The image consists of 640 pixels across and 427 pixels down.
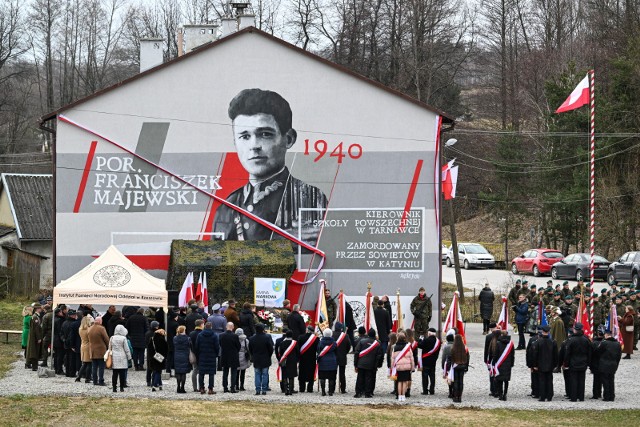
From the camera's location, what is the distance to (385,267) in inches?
1271

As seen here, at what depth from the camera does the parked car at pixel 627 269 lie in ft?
143

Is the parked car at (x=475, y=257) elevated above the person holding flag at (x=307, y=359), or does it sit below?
above

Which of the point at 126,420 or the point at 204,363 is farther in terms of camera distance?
the point at 204,363

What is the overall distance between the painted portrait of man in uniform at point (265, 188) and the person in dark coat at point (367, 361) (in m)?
9.95

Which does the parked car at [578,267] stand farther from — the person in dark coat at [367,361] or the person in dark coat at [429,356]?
the person in dark coat at [367,361]

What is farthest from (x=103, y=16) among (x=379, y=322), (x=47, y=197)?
(x=379, y=322)

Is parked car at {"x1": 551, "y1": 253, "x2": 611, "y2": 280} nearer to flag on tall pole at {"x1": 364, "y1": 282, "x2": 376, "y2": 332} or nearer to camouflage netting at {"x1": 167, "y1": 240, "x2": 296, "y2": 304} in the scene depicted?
flag on tall pole at {"x1": 364, "y1": 282, "x2": 376, "y2": 332}

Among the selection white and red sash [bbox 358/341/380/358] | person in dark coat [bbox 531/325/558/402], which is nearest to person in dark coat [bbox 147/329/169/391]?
white and red sash [bbox 358/341/380/358]

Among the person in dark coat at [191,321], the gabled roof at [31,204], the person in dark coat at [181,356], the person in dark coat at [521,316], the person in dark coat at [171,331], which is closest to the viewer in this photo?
the person in dark coat at [181,356]

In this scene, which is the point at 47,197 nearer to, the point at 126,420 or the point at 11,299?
the point at 11,299

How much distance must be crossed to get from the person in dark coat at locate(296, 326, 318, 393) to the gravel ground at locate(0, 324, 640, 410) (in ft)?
1.09

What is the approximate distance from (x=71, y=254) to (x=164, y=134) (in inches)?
172

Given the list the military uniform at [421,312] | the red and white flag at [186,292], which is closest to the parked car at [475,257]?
the military uniform at [421,312]

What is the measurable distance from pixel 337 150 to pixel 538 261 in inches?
862
